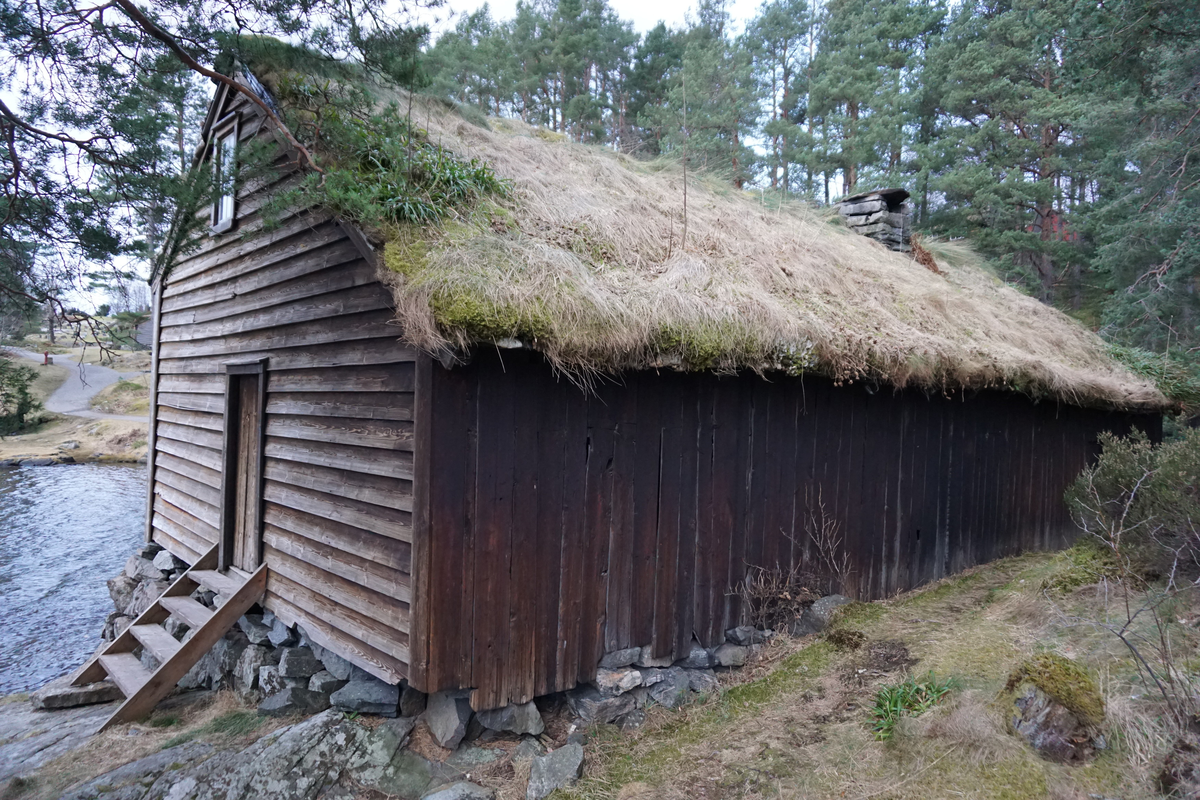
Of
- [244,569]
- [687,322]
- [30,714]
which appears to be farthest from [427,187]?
[30,714]

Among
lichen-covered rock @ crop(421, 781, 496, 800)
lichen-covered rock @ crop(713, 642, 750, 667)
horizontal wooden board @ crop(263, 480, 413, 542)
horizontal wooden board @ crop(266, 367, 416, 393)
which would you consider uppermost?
horizontal wooden board @ crop(266, 367, 416, 393)

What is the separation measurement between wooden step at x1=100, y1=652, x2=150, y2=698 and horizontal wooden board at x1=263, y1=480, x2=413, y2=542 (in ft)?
5.76

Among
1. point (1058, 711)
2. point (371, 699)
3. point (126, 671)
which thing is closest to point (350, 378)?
point (371, 699)

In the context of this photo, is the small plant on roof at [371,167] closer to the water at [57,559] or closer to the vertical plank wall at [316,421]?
the vertical plank wall at [316,421]

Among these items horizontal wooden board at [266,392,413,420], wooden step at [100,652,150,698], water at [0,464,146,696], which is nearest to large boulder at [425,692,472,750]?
horizontal wooden board at [266,392,413,420]

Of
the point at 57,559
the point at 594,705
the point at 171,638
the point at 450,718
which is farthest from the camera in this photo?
the point at 57,559

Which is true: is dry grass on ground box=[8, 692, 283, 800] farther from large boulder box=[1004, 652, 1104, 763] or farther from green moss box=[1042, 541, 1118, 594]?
green moss box=[1042, 541, 1118, 594]

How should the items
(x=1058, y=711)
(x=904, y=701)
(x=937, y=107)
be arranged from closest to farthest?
(x=1058, y=711) < (x=904, y=701) < (x=937, y=107)

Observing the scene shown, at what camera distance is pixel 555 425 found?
178 inches

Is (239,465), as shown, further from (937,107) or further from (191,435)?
(937,107)

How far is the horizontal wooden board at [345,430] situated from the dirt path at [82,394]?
2543 centimetres

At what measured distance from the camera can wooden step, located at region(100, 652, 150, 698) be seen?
5.50 m

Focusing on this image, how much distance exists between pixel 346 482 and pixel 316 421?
2.45ft

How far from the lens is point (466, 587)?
4.18 m
